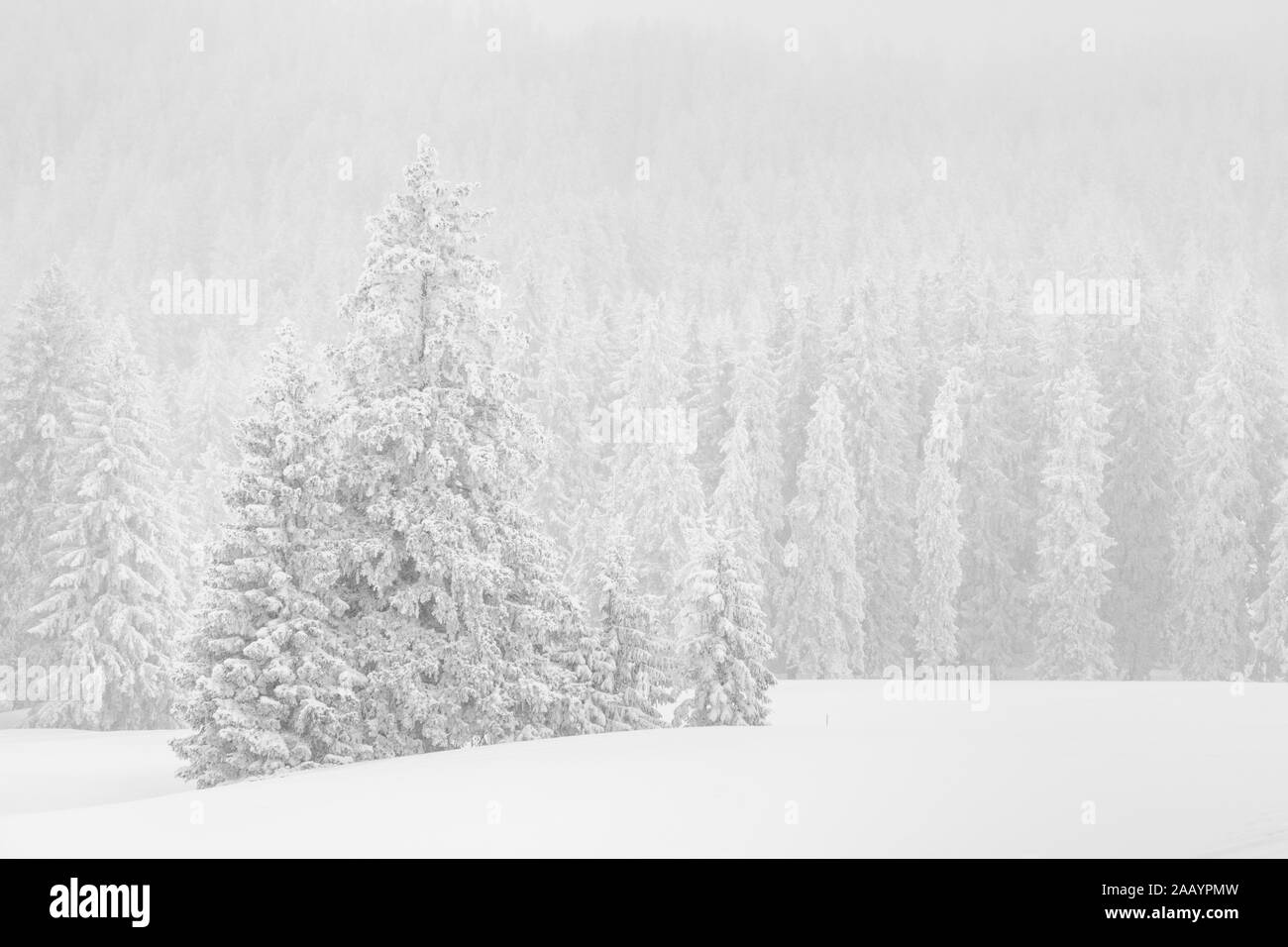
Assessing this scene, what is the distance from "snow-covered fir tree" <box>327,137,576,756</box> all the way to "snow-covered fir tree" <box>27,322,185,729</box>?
54.0 ft

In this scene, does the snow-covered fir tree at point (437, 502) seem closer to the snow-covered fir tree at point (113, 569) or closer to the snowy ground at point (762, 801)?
the snowy ground at point (762, 801)

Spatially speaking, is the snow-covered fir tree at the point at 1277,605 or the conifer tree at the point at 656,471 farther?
the conifer tree at the point at 656,471

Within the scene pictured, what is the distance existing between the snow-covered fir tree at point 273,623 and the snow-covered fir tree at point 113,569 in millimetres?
16674

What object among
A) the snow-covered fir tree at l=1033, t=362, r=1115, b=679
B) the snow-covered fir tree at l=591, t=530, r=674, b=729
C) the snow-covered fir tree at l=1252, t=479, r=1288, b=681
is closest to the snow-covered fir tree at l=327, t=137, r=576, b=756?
the snow-covered fir tree at l=591, t=530, r=674, b=729

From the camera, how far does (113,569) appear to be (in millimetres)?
37406

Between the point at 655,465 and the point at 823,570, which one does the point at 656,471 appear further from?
the point at 823,570

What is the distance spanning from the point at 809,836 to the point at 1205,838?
378 centimetres

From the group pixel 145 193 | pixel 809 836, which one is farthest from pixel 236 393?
pixel 145 193

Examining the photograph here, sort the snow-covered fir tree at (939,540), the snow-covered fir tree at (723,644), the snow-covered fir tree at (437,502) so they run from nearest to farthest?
the snow-covered fir tree at (437,502) → the snow-covered fir tree at (723,644) → the snow-covered fir tree at (939,540)

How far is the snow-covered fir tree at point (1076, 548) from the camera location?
48.1 meters

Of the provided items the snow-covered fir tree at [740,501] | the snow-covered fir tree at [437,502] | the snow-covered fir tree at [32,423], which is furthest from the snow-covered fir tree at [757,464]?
the snow-covered fir tree at [437,502]

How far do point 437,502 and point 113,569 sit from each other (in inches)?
737

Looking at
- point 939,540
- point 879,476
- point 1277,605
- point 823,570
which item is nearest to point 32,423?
point 823,570

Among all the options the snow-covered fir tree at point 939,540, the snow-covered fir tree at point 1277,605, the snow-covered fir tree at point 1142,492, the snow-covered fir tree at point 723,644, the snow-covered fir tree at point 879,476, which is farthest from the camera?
the snow-covered fir tree at point 879,476
